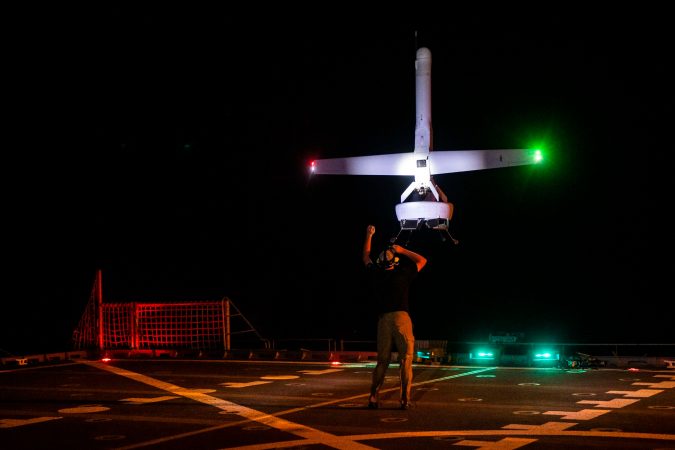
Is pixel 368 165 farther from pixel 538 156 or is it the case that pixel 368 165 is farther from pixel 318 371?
pixel 318 371

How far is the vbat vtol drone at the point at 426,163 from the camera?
89.1 feet

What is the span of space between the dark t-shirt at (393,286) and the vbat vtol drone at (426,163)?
14827 mm

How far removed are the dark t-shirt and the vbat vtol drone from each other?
48.6 feet

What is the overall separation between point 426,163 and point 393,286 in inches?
666

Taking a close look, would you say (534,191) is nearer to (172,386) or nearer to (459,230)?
(459,230)

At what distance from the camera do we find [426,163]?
92.7 feet

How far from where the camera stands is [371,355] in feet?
66.9

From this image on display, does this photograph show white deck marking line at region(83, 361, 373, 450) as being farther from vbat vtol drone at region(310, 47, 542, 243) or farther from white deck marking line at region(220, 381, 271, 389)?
vbat vtol drone at region(310, 47, 542, 243)

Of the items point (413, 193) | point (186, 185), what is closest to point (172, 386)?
point (413, 193)

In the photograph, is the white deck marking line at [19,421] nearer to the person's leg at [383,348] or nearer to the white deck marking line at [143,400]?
the white deck marking line at [143,400]

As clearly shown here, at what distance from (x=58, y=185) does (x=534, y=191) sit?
29.2m

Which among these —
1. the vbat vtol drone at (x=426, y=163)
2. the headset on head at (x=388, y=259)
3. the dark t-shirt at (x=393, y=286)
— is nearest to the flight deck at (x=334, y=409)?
the dark t-shirt at (x=393, y=286)

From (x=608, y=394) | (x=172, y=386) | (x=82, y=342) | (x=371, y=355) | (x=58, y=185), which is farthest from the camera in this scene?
(x=58, y=185)

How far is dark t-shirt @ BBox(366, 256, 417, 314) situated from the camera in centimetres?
1168
